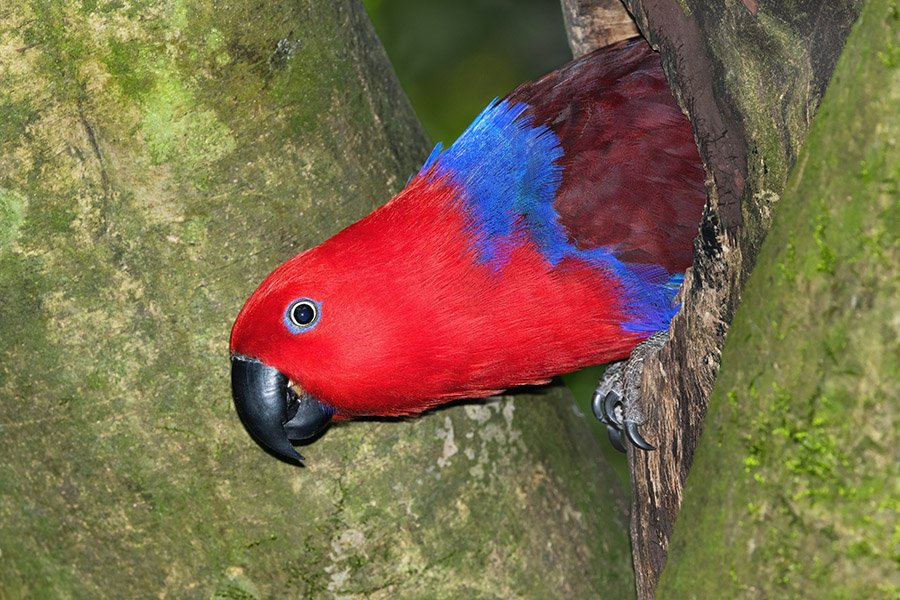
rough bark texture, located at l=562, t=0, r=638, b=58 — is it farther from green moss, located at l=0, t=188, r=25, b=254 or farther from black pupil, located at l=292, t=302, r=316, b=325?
green moss, located at l=0, t=188, r=25, b=254

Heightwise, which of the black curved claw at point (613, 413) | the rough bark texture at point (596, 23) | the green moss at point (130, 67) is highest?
the green moss at point (130, 67)

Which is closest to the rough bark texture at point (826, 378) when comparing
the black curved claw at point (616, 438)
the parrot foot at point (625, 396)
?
A: the parrot foot at point (625, 396)

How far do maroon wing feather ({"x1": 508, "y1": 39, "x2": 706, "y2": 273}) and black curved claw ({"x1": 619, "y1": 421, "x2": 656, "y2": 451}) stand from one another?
1.44 ft

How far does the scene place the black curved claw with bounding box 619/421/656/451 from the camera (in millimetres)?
2414

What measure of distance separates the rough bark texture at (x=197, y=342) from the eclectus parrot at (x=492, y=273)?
10cm

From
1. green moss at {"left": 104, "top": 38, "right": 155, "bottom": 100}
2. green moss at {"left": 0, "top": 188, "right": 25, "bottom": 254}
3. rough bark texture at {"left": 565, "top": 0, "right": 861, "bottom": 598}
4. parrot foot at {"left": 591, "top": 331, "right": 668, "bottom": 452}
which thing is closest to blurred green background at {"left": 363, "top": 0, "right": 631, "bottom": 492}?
parrot foot at {"left": 591, "top": 331, "right": 668, "bottom": 452}

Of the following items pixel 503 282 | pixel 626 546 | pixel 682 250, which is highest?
pixel 503 282

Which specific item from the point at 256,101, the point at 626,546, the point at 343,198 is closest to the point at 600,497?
the point at 626,546

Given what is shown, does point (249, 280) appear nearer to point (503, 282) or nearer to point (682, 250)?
point (503, 282)

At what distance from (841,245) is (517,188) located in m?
1.72

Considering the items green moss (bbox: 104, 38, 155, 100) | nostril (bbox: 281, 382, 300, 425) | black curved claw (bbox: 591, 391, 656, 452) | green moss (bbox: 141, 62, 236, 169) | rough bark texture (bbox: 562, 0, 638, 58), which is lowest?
black curved claw (bbox: 591, 391, 656, 452)

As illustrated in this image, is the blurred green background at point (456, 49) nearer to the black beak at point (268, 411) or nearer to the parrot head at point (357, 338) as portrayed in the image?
the parrot head at point (357, 338)

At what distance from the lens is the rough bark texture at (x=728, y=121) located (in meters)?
1.71

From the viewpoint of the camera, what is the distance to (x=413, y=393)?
256cm
